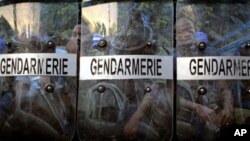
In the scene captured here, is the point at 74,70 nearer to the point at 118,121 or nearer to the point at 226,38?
the point at 118,121

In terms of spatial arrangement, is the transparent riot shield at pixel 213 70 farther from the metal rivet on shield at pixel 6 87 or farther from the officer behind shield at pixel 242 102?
the metal rivet on shield at pixel 6 87

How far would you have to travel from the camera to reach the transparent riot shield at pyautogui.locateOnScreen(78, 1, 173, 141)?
14.3 ft

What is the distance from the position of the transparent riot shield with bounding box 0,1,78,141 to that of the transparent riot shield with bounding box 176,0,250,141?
0.90 m

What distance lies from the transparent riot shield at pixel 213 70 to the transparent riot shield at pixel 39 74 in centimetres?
90

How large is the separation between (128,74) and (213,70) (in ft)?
2.20

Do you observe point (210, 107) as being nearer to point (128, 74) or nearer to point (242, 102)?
point (242, 102)

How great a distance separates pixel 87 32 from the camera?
4.54 m

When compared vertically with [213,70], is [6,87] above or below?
below

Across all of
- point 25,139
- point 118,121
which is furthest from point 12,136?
point 118,121

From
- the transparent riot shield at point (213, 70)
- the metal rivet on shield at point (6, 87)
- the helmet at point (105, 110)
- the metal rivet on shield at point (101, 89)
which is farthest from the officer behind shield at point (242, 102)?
the metal rivet on shield at point (6, 87)

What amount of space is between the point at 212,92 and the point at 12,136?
1.64m

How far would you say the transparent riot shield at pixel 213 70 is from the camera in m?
4.35

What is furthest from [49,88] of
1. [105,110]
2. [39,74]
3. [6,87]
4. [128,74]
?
[128,74]

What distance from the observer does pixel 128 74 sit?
4.39m
